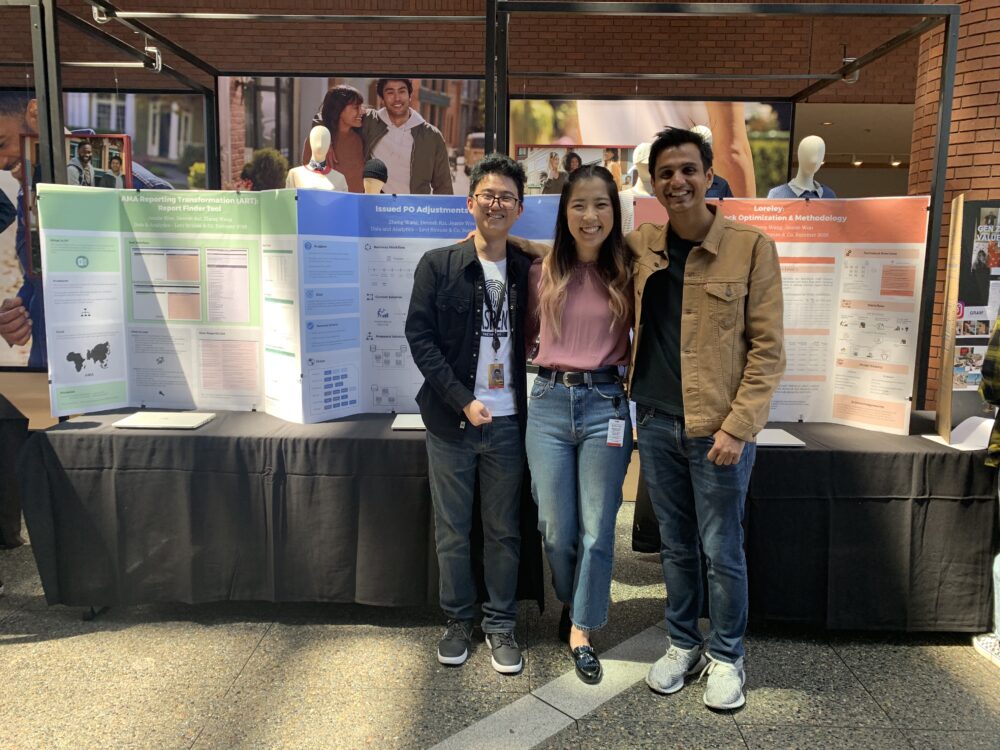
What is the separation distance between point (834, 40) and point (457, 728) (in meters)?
7.87

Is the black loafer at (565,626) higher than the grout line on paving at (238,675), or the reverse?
the black loafer at (565,626)

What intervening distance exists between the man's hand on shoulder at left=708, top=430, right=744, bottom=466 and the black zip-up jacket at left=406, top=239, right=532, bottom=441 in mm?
692

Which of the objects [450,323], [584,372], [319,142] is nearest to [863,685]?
[584,372]

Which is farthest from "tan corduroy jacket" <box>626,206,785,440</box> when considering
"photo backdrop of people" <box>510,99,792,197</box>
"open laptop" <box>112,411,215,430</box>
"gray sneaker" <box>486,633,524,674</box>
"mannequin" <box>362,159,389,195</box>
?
"photo backdrop of people" <box>510,99,792,197</box>

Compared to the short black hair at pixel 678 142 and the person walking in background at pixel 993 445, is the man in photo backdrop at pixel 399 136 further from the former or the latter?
the person walking in background at pixel 993 445

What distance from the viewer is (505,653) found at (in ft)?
8.02

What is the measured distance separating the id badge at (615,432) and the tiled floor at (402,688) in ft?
2.76

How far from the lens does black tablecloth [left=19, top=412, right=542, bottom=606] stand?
2648 millimetres

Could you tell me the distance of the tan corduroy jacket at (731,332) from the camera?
203 centimetres

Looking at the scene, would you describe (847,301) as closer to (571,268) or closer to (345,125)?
(571,268)

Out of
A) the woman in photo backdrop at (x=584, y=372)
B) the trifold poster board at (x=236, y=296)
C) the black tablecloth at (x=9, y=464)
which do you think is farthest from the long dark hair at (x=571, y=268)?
the black tablecloth at (x=9, y=464)

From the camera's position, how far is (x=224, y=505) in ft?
8.81

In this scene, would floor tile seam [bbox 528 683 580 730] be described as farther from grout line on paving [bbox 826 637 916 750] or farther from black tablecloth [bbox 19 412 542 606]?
grout line on paving [bbox 826 637 916 750]

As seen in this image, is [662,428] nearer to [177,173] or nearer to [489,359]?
[489,359]
